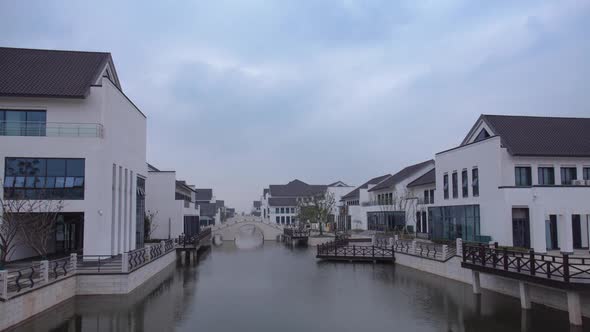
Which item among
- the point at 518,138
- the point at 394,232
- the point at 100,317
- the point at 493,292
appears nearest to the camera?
the point at 100,317

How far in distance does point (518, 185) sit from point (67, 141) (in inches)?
865

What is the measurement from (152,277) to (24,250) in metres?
5.98

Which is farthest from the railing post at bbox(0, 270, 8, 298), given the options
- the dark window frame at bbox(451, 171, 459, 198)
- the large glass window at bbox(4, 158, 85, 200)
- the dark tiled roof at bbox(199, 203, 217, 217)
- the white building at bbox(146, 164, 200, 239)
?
the dark tiled roof at bbox(199, 203, 217, 217)

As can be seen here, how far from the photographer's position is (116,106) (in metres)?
22.9

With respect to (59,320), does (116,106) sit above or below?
above

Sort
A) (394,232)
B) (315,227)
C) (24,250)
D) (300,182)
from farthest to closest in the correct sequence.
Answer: (300,182) → (315,227) → (394,232) → (24,250)

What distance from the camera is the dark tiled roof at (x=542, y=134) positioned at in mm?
24844

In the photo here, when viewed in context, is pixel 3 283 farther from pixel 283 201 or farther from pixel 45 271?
pixel 283 201

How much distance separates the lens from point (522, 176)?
24750 mm

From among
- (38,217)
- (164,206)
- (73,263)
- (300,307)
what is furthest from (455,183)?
(164,206)

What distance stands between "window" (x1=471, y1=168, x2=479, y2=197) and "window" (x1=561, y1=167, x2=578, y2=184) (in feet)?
14.8

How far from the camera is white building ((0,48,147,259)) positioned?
66.7ft

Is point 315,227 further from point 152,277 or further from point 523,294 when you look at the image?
point 523,294

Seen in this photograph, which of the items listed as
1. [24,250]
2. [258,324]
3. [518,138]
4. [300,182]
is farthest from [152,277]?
[300,182]
